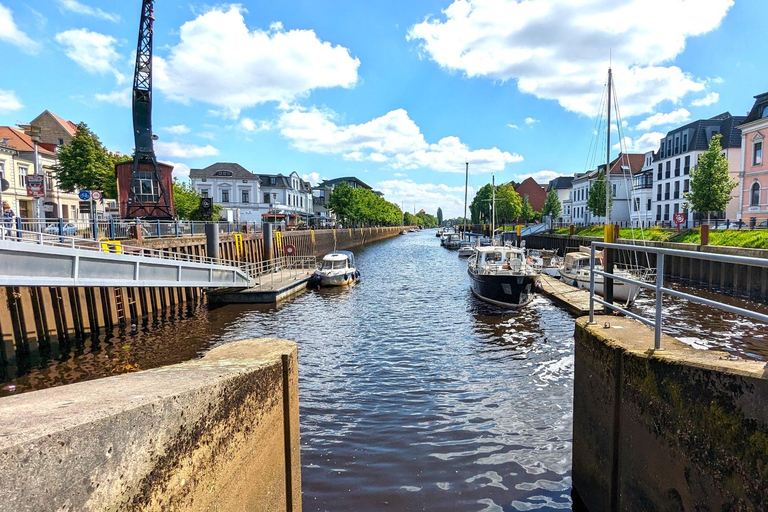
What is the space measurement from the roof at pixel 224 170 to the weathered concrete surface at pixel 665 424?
269ft

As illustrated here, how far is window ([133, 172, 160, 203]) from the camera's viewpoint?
3626 centimetres

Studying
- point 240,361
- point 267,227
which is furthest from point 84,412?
point 267,227

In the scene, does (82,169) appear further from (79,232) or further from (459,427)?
(459,427)

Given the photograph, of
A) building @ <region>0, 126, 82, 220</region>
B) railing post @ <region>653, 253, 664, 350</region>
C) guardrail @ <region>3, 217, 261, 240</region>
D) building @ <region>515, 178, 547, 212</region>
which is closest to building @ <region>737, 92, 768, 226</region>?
railing post @ <region>653, 253, 664, 350</region>

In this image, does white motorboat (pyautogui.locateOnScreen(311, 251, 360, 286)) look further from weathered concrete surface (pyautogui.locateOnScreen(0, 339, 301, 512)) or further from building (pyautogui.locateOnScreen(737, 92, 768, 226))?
building (pyautogui.locateOnScreen(737, 92, 768, 226))

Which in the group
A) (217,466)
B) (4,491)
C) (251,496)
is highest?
(4,491)

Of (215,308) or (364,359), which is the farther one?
(215,308)

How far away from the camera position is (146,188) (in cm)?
Result: 3669

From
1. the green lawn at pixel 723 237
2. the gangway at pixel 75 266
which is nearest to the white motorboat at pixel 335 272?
the gangway at pixel 75 266

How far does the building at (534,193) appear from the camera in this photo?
127450 millimetres

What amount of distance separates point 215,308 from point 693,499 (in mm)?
21610

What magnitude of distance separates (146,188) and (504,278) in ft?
101

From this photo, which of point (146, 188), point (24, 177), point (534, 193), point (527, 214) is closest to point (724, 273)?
point (146, 188)

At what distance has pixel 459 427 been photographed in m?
8.82
